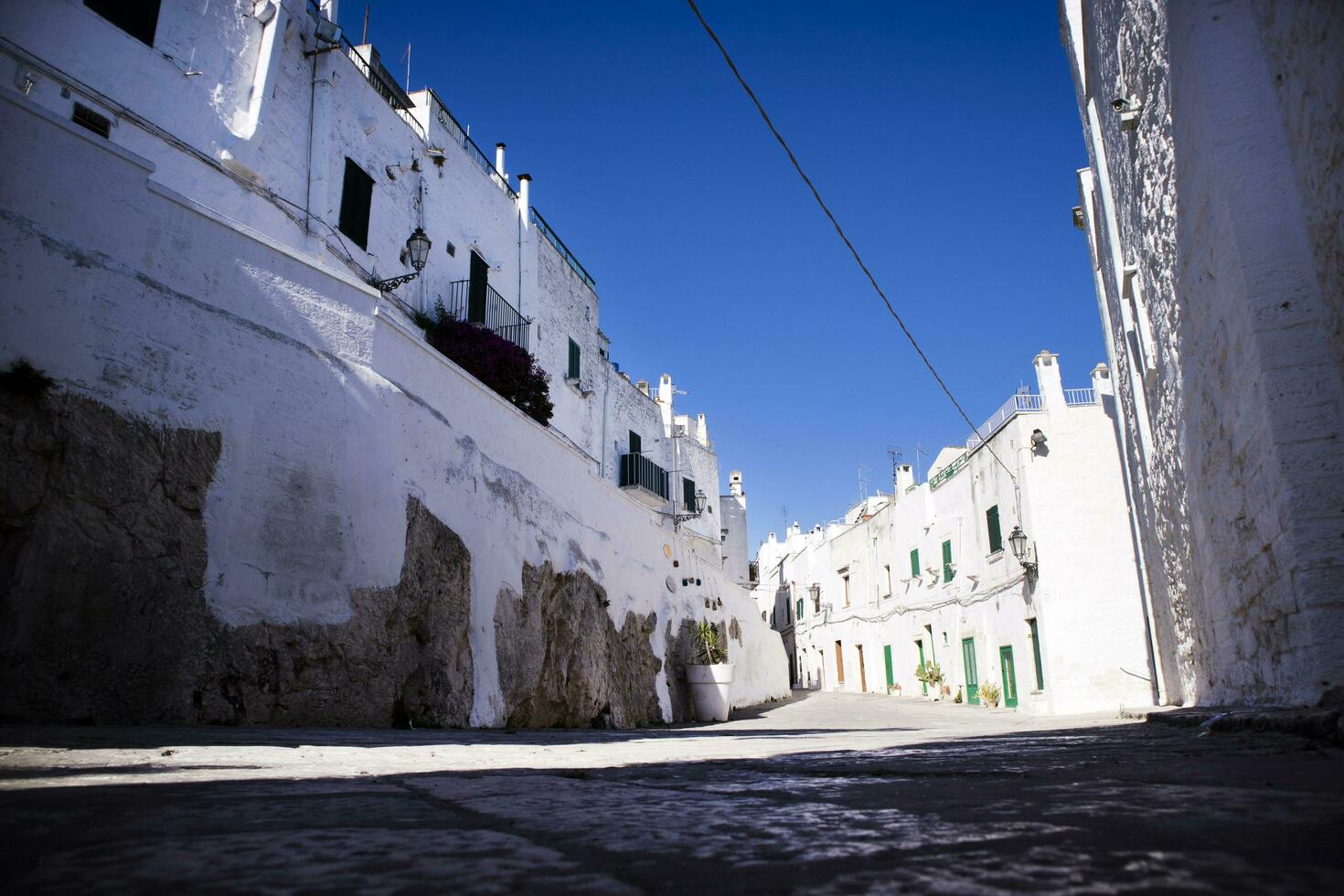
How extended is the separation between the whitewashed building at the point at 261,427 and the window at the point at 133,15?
0.09 ft

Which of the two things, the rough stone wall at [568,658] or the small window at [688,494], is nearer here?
the rough stone wall at [568,658]

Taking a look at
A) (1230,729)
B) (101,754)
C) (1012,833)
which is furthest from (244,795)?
(1230,729)

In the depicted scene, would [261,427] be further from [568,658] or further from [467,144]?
[467,144]

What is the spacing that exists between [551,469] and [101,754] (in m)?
9.11

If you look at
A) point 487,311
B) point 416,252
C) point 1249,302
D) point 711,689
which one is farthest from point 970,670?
point 1249,302

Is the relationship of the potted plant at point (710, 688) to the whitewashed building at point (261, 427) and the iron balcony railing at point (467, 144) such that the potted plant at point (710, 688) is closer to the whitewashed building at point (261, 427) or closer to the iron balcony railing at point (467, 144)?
the whitewashed building at point (261, 427)

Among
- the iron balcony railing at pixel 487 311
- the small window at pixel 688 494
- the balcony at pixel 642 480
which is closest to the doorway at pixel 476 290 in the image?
A: the iron balcony railing at pixel 487 311

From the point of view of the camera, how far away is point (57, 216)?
5.79 metres

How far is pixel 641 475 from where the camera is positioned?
21766 mm

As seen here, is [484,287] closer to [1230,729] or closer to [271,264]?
[271,264]

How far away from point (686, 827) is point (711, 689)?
1500 cm

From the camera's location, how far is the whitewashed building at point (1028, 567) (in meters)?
17.6

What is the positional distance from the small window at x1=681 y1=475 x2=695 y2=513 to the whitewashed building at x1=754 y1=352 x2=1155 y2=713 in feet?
22.8

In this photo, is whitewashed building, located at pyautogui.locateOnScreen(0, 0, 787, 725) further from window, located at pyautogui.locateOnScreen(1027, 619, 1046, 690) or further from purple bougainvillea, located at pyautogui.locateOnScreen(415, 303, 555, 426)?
window, located at pyautogui.locateOnScreen(1027, 619, 1046, 690)
